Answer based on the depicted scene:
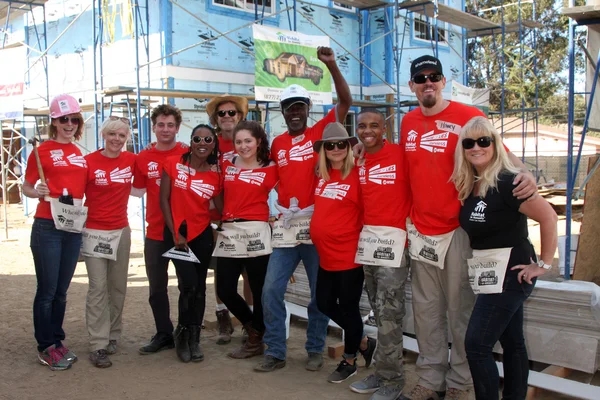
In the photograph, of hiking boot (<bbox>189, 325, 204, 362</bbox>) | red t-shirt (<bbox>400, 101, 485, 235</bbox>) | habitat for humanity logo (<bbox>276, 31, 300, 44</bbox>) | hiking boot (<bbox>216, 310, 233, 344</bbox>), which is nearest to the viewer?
red t-shirt (<bbox>400, 101, 485, 235</bbox>)

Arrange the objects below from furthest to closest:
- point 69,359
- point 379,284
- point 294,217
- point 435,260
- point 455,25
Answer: point 455,25 < point 69,359 < point 294,217 < point 379,284 < point 435,260

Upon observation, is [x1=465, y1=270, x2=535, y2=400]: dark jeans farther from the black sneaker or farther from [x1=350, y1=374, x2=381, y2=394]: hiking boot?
the black sneaker

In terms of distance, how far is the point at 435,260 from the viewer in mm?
3619

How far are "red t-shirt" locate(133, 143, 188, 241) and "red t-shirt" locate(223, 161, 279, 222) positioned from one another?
581mm

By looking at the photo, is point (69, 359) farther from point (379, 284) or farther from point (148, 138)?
point (148, 138)

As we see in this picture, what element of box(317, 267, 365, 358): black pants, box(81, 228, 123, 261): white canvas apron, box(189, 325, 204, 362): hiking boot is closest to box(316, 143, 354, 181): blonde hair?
box(317, 267, 365, 358): black pants

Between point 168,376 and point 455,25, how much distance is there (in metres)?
17.5

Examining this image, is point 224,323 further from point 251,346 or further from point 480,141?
point 480,141

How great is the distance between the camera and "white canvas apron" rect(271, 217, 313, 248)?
4273 millimetres

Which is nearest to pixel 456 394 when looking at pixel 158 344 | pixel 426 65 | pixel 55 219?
pixel 426 65

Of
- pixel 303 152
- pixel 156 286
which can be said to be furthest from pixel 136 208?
pixel 303 152

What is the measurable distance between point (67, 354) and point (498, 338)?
328 cm

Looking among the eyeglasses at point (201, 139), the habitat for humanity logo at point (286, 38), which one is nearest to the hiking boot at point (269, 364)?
the eyeglasses at point (201, 139)

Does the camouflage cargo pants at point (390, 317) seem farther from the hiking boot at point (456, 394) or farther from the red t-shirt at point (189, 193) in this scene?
the red t-shirt at point (189, 193)
